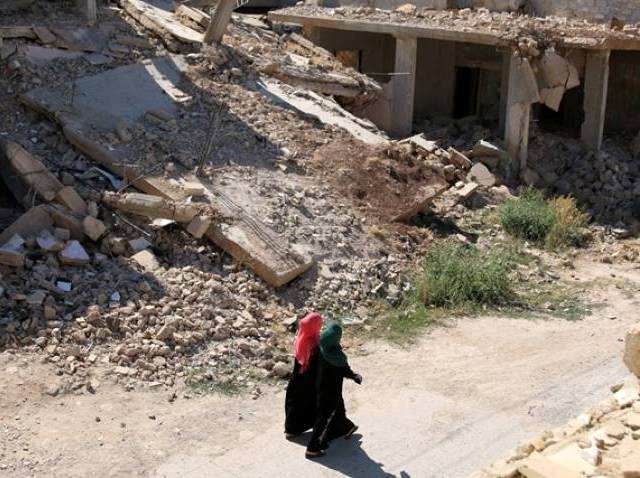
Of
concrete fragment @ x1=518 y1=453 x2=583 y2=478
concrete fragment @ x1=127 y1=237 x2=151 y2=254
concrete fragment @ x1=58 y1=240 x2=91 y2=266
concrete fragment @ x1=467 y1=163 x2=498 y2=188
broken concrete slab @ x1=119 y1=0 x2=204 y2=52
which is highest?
broken concrete slab @ x1=119 y1=0 x2=204 y2=52

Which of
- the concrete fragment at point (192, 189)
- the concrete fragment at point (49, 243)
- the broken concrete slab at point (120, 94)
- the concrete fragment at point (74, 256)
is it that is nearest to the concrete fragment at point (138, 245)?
the concrete fragment at point (74, 256)

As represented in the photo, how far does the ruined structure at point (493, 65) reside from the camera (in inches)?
628

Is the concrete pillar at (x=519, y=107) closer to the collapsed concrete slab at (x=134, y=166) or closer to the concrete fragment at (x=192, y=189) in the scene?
the collapsed concrete slab at (x=134, y=166)

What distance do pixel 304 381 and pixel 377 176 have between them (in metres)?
5.77

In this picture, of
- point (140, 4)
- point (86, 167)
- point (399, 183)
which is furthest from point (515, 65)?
point (86, 167)

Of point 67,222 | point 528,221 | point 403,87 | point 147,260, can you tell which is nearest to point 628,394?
point 147,260

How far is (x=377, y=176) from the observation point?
13477mm

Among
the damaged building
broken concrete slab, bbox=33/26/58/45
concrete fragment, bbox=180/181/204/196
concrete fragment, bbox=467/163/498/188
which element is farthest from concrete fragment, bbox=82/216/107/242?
the damaged building

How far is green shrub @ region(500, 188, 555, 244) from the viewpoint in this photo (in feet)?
45.2

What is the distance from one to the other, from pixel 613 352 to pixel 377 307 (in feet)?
8.17

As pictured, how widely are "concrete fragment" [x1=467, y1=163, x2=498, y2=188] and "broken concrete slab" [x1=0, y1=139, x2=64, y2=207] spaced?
6.60 m

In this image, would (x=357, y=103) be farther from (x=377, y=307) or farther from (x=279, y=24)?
(x=377, y=307)

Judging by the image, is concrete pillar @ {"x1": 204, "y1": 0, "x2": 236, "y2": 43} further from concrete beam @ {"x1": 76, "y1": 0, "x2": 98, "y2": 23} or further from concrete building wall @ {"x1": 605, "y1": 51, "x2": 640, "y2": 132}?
concrete building wall @ {"x1": 605, "y1": 51, "x2": 640, "y2": 132}

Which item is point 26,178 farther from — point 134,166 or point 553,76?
point 553,76
